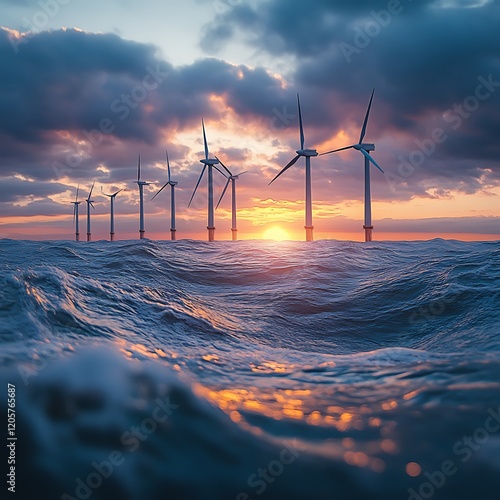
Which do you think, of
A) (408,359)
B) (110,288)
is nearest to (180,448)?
(408,359)

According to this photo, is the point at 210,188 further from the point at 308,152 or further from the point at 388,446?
the point at 388,446

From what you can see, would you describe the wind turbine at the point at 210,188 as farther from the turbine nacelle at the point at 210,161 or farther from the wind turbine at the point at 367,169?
the wind turbine at the point at 367,169

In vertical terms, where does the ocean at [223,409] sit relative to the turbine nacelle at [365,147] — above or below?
below

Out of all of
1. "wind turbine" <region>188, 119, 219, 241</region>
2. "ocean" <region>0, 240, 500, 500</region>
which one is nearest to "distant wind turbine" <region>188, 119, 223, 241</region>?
"wind turbine" <region>188, 119, 219, 241</region>

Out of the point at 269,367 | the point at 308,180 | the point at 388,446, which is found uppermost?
the point at 308,180

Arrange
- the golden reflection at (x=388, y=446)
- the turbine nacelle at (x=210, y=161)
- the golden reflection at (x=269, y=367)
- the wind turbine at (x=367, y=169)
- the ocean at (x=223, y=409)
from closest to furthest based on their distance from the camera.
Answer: the ocean at (x=223, y=409), the golden reflection at (x=388, y=446), the golden reflection at (x=269, y=367), the wind turbine at (x=367, y=169), the turbine nacelle at (x=210, y=161)

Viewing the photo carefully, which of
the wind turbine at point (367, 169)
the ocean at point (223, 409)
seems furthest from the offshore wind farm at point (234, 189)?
the ocean at point (223, 409)

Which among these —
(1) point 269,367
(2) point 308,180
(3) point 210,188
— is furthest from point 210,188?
(1) point 269,367

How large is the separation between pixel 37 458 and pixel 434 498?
2804mm

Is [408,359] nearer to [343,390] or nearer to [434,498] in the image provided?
[343,390]

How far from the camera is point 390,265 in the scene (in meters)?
20.4

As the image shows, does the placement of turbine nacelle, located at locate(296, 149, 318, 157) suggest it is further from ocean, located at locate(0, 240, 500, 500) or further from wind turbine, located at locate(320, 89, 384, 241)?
ocean, located at locate(0, 240, 500, 500)

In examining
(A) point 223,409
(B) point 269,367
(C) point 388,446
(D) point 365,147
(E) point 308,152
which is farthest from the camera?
(E) point 308,152

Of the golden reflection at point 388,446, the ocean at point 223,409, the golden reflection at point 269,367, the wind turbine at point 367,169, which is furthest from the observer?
the wind turbine at point 367,169
